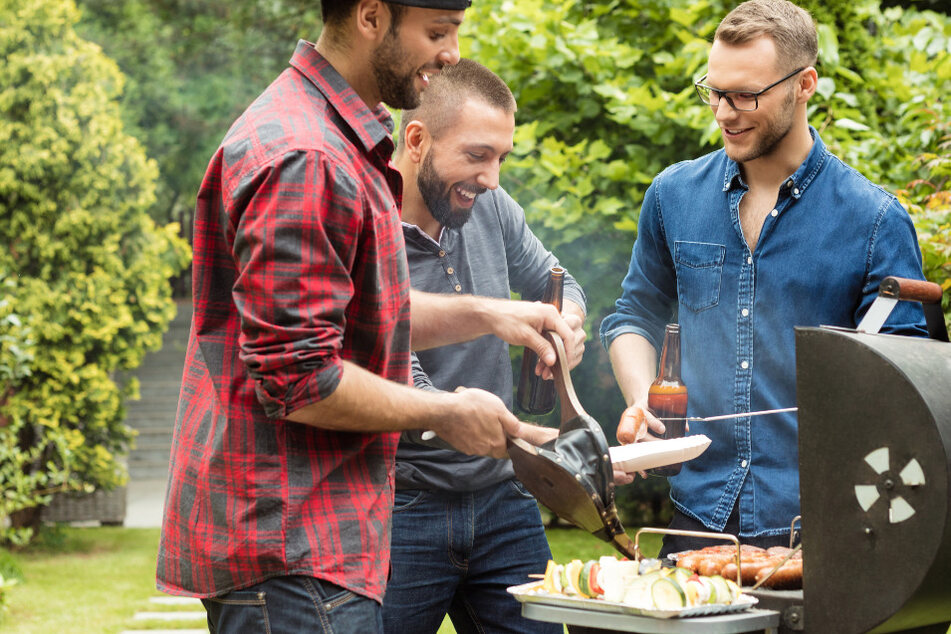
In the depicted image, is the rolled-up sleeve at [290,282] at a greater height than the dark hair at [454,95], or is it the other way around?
the dark hair at [454,95]

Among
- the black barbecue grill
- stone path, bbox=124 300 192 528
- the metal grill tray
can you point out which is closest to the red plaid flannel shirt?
the metal grill tray

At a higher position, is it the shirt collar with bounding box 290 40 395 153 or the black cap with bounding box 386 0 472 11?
the black cap with bounding box 386 0 472 11

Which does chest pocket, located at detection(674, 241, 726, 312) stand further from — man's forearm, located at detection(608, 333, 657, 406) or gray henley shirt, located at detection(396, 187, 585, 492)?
gray henley shirt, located at detection(396, 187, 585, 492)

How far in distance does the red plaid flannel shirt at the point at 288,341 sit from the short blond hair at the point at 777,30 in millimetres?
1134

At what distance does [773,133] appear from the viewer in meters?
2.80

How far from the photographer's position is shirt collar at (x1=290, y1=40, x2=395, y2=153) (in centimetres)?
207

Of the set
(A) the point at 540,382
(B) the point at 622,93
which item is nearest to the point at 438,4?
(A) the point at 540,382

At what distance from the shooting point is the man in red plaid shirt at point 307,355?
1856mm

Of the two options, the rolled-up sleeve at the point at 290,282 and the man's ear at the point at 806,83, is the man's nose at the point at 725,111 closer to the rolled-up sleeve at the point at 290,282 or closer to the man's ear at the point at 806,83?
the man's ear at the point at 806,83

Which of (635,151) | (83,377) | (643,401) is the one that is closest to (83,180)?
(83,377)

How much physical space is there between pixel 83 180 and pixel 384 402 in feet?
24.6

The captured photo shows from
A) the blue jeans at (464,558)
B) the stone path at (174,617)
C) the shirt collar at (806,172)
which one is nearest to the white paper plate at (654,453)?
the blue jeans at (464,558)

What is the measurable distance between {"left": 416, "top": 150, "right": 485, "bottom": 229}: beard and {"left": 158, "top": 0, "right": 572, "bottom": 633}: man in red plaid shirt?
0.81m

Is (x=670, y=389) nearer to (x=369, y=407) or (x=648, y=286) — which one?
(x=648, y=286)
